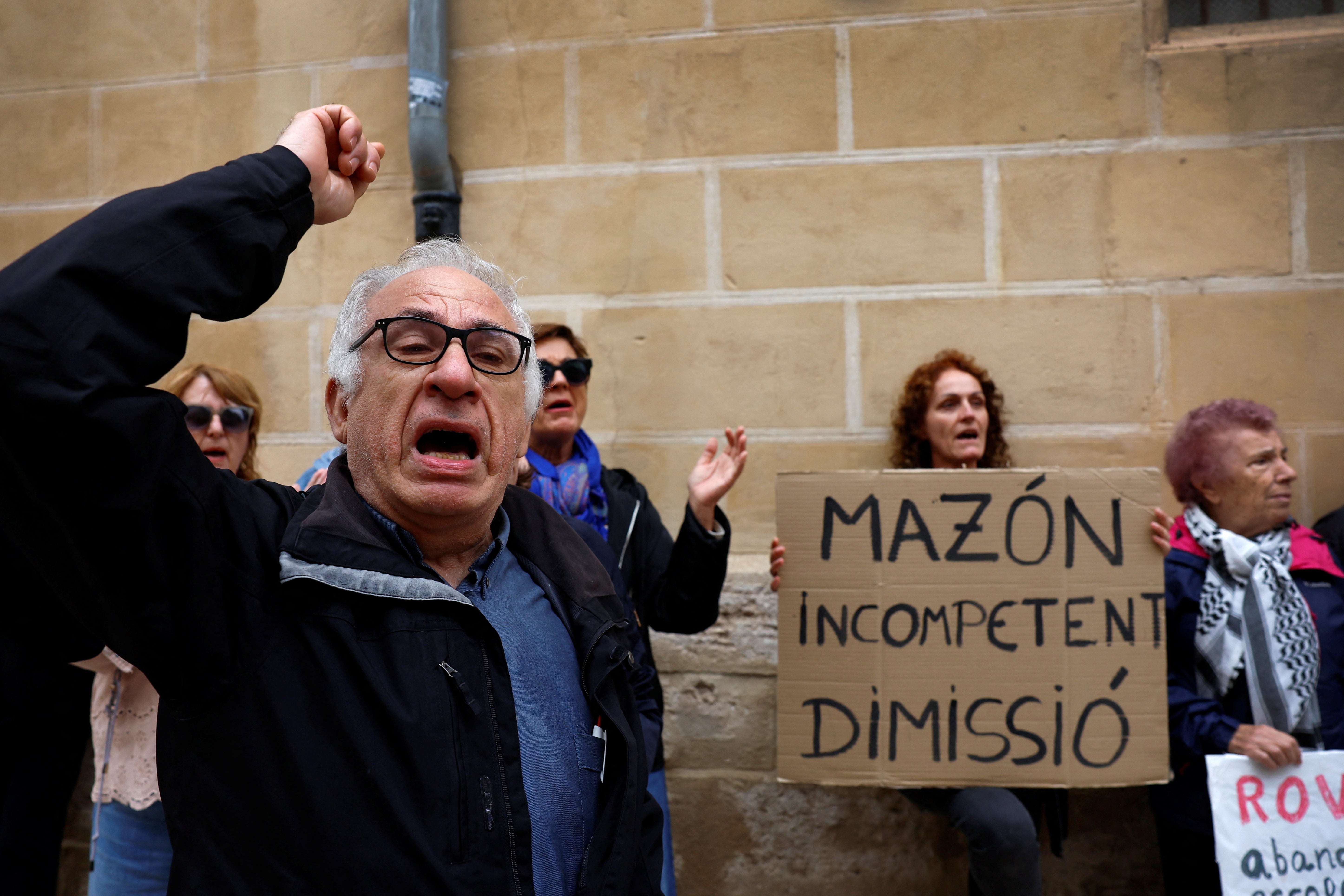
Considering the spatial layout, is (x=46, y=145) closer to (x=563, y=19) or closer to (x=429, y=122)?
(x=429, y=122)

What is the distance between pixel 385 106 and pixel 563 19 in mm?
701

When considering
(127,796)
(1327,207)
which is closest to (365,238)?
(127,796)

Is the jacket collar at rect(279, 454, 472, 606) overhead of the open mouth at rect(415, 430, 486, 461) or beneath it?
beneath

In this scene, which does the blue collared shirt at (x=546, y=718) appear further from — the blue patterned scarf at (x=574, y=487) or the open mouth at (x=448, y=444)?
the blue patterned scarf at (x=574, y=487)

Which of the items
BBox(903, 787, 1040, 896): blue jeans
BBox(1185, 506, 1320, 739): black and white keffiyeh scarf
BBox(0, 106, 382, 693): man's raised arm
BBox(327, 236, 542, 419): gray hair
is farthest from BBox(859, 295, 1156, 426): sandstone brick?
BBox(0, 106, 382, 693): man's raised arm

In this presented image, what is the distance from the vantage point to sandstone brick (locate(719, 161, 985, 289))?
313cm

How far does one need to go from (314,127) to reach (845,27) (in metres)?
2.34

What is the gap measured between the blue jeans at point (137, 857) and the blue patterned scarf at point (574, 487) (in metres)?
1.14

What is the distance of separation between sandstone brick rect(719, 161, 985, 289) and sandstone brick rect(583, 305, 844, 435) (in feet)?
0.46

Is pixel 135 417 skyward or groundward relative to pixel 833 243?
groundward

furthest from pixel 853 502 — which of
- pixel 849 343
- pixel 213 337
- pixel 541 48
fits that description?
pixel 213 337

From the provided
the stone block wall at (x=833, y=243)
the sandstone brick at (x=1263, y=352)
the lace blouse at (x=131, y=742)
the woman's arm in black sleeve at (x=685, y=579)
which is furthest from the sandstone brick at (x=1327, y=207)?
the lace blouse at (x=131, y=742)

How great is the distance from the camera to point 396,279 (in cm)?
149

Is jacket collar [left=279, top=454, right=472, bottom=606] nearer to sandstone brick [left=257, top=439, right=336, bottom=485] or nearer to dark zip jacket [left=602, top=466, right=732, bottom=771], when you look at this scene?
dark zip jacket [left=602, top=466, right=732, bottom=771]
